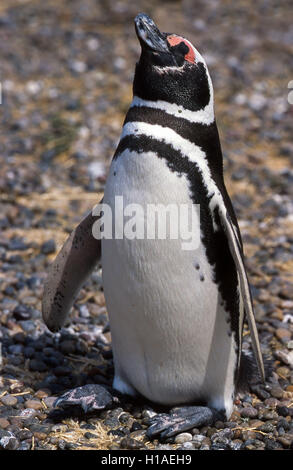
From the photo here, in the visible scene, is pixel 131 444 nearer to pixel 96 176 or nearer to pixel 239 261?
pixel 239 261

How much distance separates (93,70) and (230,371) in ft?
17.7

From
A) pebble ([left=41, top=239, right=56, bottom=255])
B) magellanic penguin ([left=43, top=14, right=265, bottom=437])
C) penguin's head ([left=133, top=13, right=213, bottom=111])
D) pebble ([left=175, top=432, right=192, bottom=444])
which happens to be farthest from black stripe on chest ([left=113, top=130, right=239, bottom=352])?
pebble ([left=41, top=239, right=56, bottom=255])

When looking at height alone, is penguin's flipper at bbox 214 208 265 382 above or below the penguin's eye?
below

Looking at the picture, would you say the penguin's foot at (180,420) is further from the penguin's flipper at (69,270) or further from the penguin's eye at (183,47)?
the penguin's eye at (183,47)

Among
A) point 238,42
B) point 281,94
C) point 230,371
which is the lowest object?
point 230,371

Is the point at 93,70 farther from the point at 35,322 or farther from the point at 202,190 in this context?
the point at 202,190

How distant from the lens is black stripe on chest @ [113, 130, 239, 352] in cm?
270

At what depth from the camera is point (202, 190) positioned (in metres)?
2.77

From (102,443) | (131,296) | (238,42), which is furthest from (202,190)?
(238,42)

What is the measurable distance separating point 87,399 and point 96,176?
3159 mm

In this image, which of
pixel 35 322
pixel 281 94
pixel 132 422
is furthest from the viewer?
pixel 281 94

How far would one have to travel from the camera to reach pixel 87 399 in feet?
9.63

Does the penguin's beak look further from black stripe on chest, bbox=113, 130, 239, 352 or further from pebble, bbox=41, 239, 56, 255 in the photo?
pebble, bbox=41, 239, 56, 255

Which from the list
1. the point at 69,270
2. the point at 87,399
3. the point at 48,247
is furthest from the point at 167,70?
the point at 48,247
